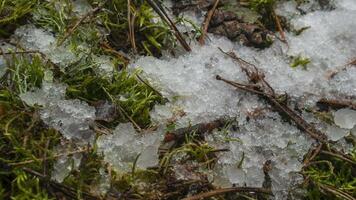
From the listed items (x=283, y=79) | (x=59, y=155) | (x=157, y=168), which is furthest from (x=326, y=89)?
(x=59, y=155)

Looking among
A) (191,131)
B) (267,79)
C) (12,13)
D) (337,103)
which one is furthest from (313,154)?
(12,13)

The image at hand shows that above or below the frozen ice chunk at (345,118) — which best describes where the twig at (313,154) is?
below

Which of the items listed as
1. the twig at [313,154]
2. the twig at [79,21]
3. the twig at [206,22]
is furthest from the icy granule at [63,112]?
the twig at [313,154]

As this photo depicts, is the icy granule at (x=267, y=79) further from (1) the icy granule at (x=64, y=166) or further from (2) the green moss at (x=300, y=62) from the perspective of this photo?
(1) the icy granule at (x=64, y=166)

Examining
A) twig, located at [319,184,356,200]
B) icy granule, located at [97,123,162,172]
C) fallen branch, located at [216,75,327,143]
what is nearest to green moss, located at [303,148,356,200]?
twig, located at [319,184,356,200]

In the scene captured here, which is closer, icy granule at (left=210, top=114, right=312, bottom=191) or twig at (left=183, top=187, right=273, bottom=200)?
twig at (left=183, top=187, right=273, bottom=200)

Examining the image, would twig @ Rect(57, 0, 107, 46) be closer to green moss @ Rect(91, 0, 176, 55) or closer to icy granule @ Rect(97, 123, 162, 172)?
green moss @ Rect(91, 0, 176, 55)
